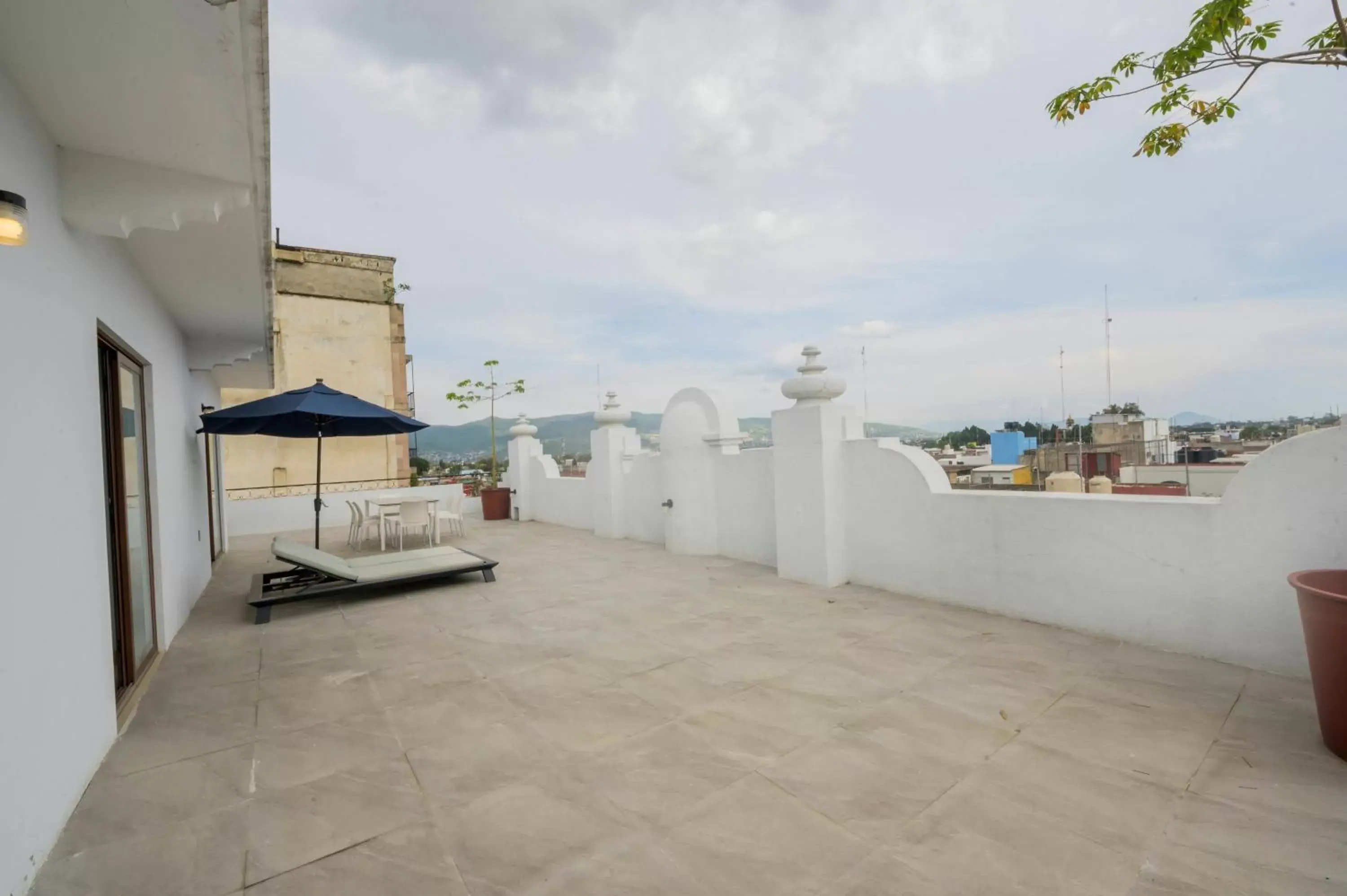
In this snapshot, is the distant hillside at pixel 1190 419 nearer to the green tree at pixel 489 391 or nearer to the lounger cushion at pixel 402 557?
the lounger cushion at pixel 402 557

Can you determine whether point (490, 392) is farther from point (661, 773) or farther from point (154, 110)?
point (661, 773)

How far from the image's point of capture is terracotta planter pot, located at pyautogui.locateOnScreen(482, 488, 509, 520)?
12914 millimetres

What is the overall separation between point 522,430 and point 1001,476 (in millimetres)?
9378

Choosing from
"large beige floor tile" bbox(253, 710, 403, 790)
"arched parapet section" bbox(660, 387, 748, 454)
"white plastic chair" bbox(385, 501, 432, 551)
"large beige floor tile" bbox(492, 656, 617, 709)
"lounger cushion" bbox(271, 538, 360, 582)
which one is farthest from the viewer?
"white plastic chair" bbox(385, 501, 432, 551)

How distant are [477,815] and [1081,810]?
88.6 inches

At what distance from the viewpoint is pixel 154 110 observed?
2.34 m

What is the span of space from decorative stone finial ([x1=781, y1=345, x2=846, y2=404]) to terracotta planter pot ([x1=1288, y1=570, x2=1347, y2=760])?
3.49m

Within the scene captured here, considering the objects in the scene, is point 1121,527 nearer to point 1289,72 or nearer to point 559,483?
point 1289,72

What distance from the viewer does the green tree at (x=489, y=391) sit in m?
14.9

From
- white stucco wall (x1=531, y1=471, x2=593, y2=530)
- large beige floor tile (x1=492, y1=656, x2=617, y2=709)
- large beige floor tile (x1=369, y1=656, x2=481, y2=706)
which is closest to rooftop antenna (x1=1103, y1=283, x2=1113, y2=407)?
large beige floor tile (x1=492, y1=656, x2=617, y2=709)

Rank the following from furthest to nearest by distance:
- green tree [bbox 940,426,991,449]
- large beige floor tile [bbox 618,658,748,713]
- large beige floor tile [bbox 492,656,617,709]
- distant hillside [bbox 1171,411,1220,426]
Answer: green tree [bbox 940,426,991,449] → distant hillside [bbox 1171,411,1220,426] → large beige floor tile [bbox 492,656,617,709] → large beige floor tile [bbox 618,658,748,713]

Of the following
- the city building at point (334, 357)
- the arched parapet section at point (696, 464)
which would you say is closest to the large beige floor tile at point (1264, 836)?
the arched parapet section at point (696, 464)

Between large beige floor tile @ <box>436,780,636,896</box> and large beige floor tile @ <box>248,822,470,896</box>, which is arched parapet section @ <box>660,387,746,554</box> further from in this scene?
large beige floor tile @ <box>248,822,470,896</box>

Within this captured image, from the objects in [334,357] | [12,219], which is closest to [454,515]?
[12,219]
